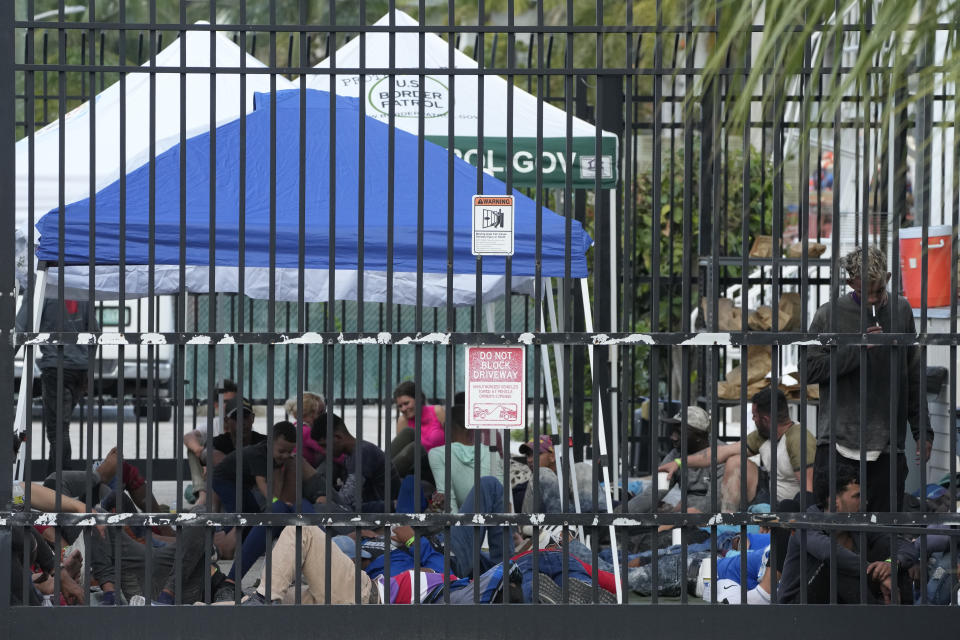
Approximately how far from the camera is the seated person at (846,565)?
5.64 metres

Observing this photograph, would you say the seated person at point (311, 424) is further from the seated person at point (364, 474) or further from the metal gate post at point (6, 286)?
the metal gate post at point (6, 286)

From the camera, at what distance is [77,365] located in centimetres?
994

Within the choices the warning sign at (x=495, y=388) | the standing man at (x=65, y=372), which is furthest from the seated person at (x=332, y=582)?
the standing man at (x=65, y=372)

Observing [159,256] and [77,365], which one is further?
[77,365]

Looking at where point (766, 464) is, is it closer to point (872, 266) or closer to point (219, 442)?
point (872, 266)

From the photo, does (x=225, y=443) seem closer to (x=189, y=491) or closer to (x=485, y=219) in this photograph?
(x=189, y=491)

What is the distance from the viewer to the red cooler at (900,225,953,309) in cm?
674

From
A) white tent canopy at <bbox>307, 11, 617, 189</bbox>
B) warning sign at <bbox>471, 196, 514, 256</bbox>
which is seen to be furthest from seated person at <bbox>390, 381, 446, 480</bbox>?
warning sign at <bbox>471, 196, 514, 256</bbox>

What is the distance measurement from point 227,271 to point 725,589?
328 centimetres

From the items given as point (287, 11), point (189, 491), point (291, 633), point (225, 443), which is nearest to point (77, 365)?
point (189, 491)

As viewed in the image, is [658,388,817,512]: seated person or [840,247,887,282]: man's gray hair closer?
[840,247,887,282]: man's gray hair

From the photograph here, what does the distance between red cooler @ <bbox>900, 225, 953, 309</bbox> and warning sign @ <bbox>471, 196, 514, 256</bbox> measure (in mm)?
2402

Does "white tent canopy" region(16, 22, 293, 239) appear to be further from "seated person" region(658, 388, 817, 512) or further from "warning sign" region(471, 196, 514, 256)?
"seated person" region(658, 388, 817, 512)

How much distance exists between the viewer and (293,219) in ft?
18.5
